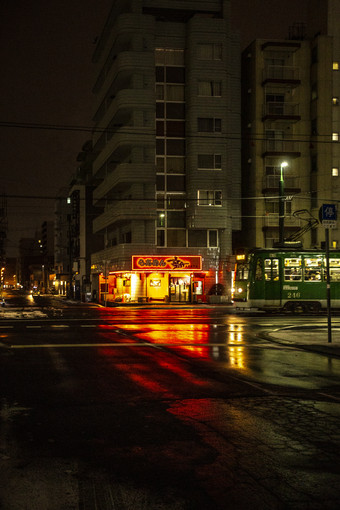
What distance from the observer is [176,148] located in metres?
51.4

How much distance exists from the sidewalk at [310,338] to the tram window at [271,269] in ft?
31.1

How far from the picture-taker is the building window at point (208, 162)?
49969mm

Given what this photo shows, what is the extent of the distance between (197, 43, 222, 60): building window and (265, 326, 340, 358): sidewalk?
34263 mm

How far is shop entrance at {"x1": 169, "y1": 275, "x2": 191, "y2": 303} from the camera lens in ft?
168

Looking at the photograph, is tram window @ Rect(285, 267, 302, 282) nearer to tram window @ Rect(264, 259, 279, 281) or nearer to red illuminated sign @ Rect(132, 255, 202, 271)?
tram window @ Rect(264, 259, 279, 281)

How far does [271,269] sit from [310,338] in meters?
14.5

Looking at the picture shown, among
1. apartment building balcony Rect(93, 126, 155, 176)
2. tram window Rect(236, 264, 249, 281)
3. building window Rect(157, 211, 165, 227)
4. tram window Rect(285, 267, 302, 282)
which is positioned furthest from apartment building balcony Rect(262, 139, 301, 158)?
tram window Rect(285, 267, 302, 282)

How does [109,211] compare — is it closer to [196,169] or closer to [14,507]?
[196,169]

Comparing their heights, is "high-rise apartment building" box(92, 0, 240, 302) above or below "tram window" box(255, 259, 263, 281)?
above

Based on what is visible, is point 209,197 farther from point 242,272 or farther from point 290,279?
point 290,279

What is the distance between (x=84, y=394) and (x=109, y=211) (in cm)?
4575

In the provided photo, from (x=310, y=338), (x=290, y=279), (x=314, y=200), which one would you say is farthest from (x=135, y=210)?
(x=310, y=338)

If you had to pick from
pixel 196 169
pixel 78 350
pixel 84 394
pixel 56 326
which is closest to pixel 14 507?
pixel 84 394

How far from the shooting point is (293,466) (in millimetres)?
5848
